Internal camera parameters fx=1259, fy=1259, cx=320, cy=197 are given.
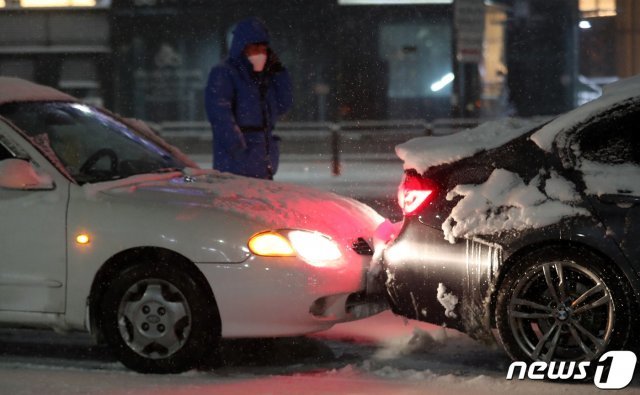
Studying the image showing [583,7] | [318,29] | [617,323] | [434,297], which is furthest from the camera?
Result: [318,29]

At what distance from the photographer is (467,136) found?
6684mm

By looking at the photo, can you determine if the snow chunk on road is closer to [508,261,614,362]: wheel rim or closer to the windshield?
[508,261,614,362]: wheel rim

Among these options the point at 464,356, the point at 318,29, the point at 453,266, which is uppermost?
the point at 318,29

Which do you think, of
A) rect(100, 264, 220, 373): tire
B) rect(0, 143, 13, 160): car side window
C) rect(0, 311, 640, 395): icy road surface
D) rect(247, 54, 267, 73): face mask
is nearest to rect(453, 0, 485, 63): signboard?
rect(247, 54, 267, 73): face mask

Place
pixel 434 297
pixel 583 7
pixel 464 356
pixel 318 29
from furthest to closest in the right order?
pixel 318 29
pixel 583 7
pixel 464 356
pixel 434 297

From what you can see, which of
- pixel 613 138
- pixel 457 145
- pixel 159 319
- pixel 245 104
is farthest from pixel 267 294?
pixel 245 104

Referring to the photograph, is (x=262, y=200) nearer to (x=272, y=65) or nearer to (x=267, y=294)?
(x=267, y=294)

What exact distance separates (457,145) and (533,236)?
0.70 meters

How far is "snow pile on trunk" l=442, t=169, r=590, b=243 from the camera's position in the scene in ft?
20.2

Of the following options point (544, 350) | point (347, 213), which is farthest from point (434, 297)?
point (347, 213)

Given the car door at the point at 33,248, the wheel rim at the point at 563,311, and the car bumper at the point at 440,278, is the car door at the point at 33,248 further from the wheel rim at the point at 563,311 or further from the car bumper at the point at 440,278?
the wheel rim at the point at 563,311

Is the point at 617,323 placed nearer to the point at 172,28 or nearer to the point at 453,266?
the point at 453,266

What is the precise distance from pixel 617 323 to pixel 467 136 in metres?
1.31

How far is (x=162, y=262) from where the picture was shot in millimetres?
6562
